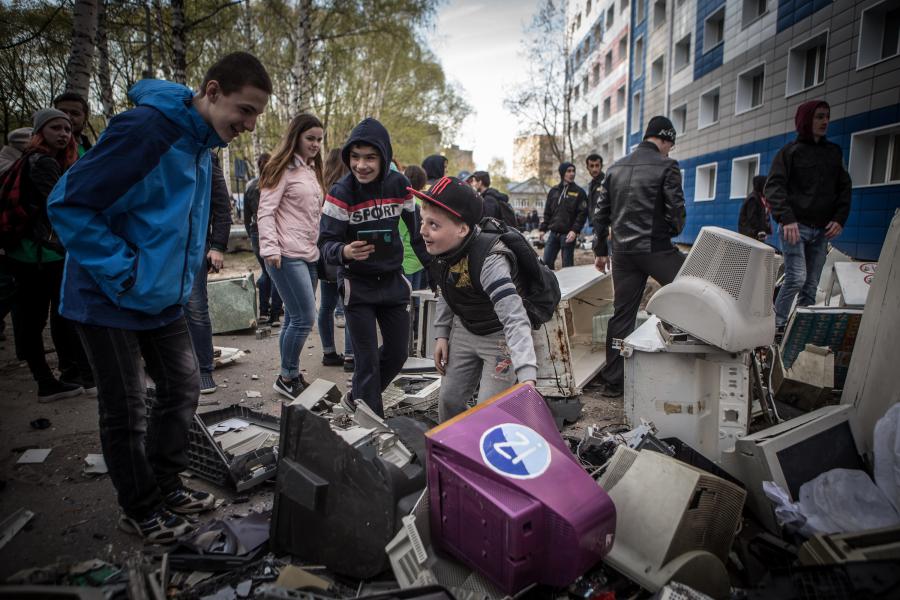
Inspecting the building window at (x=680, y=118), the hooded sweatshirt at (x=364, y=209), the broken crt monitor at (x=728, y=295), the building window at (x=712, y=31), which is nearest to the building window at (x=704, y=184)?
the building window at (x=680, y=118)

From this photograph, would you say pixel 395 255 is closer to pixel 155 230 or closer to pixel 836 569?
pixel 155 230

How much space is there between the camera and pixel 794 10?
476 inches

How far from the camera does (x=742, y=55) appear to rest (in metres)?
14.6

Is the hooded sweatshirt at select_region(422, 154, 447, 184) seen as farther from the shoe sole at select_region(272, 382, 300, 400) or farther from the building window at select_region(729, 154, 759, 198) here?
the building window at select_region(729, 154, 759, 198)

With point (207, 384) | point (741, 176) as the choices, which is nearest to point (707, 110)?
point (741, 176)

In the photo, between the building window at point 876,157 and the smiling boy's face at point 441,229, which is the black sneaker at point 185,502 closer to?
the smiling boy's face at point 441,229

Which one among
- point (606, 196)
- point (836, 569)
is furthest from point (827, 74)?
point (836, 569)

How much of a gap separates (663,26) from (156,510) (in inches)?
937

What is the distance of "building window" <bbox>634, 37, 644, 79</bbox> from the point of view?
22792 mm

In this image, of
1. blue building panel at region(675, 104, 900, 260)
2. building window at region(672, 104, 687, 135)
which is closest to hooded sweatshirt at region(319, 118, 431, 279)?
blue building panel at region(675, 104, 900, 260)

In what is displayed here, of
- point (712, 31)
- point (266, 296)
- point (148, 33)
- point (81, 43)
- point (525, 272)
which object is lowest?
point (266, 296)

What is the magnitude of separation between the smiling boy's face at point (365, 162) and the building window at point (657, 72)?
21848mm

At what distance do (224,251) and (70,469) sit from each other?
→ 1.74 meters

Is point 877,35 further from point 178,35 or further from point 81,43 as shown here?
point 81,43
